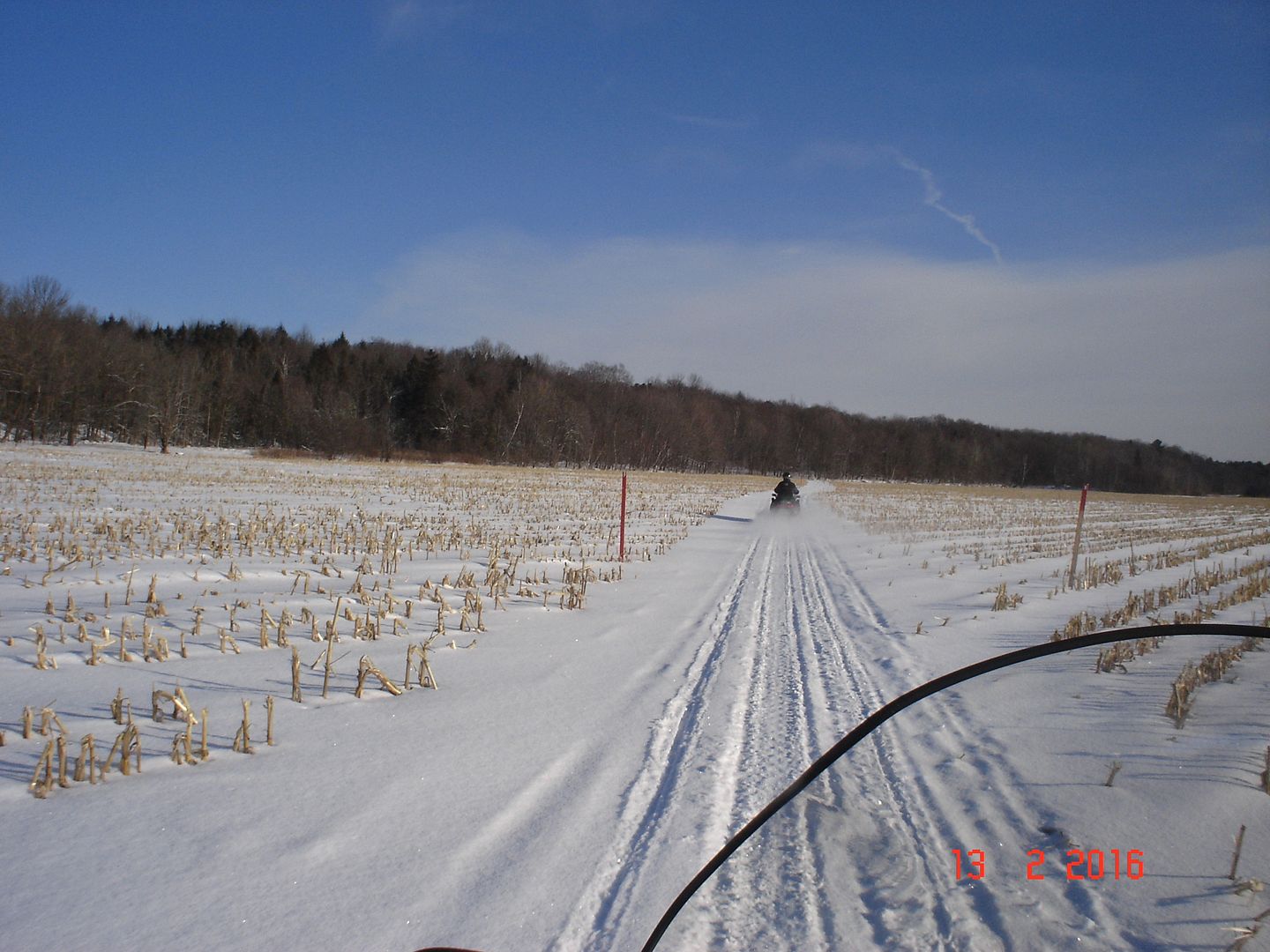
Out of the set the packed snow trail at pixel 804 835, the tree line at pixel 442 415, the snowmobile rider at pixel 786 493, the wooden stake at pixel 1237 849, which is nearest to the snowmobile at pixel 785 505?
the snowmobile rider at pixel 786 493

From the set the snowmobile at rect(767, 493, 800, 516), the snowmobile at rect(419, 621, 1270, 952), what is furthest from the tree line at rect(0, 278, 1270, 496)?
the snowmobile at rect(419, 621, 1270, 952)

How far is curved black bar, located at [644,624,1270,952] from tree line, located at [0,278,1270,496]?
2391 inches

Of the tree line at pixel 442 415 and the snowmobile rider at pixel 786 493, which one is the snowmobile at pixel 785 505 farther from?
the tree line at pixel 442 415

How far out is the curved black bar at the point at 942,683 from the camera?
1392 millimetres

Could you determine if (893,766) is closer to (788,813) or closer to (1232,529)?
(788,813)

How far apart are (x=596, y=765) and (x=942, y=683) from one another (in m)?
2.97

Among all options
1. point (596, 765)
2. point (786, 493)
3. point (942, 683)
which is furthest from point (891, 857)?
point (786, 493)

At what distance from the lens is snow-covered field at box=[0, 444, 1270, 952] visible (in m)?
1.64

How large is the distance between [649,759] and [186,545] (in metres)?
10.3

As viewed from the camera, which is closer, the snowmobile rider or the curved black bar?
the curved black bar

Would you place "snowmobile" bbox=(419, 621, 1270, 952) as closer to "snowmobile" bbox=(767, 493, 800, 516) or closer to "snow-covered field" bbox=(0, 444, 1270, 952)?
"snow-covered field" bbox=(0, 444, 1270, 952)

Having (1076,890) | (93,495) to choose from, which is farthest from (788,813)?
(93,495)

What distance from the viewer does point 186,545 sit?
446 inches

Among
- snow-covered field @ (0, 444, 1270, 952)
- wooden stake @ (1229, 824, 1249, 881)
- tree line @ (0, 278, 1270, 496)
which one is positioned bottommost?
snow-covered field @ (0, 444, 1270, 952)
